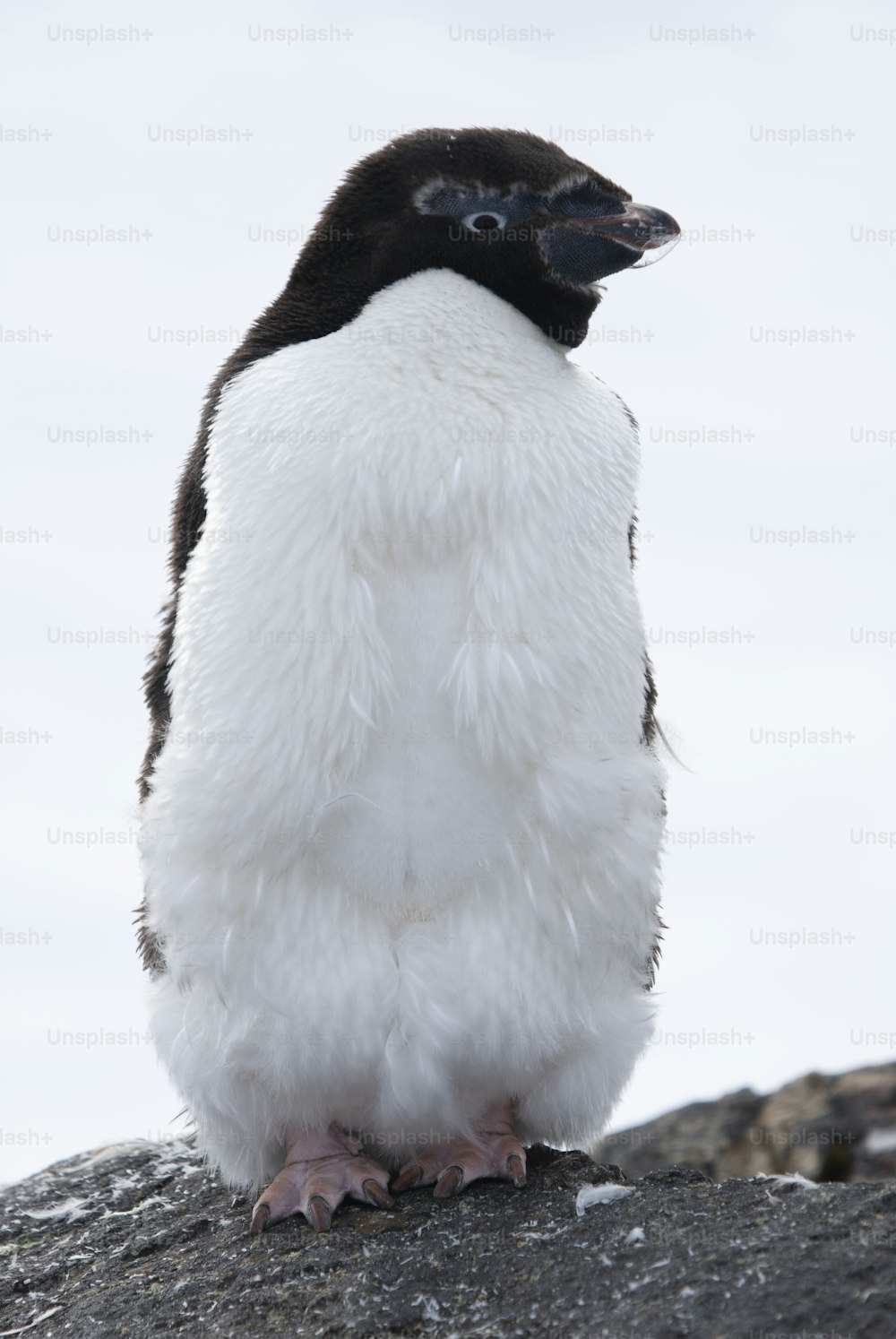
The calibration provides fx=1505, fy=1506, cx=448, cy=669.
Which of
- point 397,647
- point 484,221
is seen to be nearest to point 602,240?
point 484,221

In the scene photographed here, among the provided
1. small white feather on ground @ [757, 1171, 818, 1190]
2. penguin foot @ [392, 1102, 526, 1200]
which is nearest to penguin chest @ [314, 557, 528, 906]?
penguin foot @ [392, 1102, 526, 1200]

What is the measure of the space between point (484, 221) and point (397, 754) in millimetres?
1260

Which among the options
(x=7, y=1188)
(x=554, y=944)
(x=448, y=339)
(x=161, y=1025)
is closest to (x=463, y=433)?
(x=448, y=339)

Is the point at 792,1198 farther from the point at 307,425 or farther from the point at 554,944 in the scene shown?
the point at 307,425

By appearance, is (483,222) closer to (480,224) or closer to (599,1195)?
(480,224)

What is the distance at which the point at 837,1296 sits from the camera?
2588 millimetres

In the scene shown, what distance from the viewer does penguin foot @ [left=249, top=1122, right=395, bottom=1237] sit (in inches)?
132

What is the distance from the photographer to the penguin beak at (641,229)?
A: 357cm

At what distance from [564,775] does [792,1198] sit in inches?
38.4

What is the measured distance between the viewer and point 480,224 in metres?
3.49

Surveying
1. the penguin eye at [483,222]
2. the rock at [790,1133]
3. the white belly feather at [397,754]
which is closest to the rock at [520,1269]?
the white belly feather at [397,754]

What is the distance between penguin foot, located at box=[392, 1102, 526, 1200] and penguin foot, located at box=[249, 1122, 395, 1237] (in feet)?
0.29

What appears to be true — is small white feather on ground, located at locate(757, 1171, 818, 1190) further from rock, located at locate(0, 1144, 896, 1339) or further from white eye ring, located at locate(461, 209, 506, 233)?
white eye ring, located at locate(461, 209, 506, 233)

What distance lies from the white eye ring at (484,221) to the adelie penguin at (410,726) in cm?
2
